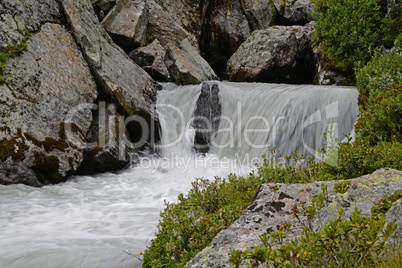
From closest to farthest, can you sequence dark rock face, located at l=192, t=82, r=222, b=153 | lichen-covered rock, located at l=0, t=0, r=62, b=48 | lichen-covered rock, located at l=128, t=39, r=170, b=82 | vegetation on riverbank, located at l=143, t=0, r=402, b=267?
vegetation on riverbank, located at l=143, t=0, r=402, b=267
lichen-covered rock, located at l=0, t=0, r=62, b=48
dark rock face, located at l=192, t=82, r=222, b=153
lichen-covered rock, located at l=128, t=39, r=170, b=82

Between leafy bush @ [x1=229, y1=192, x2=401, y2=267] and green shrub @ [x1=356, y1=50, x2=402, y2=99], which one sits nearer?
leafy bush @ [x1=229, y1=192, x2=401, y2=267]

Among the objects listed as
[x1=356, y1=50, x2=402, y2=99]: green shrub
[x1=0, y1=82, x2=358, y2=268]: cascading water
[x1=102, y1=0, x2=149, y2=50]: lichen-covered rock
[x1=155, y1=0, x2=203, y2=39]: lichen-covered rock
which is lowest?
[x1=0, y1=82, x2=358, y2=268]: cascading water

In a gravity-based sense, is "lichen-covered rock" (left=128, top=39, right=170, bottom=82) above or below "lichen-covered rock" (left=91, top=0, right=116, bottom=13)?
below

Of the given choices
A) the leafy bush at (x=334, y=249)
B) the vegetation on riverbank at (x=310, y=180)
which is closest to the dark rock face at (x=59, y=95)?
the vegetation on riverbank at (x=310, y=180)

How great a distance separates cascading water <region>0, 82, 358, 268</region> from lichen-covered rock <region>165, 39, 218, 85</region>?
0.62 meters

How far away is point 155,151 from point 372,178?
9348 mm

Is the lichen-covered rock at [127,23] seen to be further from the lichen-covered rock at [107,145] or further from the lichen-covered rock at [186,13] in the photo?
the lichen-covered rock at [107,145]

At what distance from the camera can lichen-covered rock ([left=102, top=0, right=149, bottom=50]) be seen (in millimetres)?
14906

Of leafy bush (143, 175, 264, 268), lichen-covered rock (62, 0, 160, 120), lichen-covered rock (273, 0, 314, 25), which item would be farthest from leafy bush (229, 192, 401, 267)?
lichen-covered rock (273, 0, 314, 25)

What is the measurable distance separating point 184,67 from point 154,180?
6.77 metres

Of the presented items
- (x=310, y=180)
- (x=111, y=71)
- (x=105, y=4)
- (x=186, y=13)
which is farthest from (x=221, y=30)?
(x=310, y=180)

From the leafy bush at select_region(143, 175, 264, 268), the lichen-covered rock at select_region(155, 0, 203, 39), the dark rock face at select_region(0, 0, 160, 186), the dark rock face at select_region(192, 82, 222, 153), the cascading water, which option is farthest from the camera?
the lichen-covered rock at select_region(155, 0, 203, 39)

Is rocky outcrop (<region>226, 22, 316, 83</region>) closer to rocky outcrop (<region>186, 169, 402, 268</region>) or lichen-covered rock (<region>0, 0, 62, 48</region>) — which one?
lichen-covered rock (<region>0, 0, 62, 48</region>)

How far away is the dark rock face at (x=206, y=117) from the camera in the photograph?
489 inches
